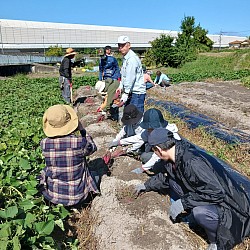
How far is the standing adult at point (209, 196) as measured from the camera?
2.09m

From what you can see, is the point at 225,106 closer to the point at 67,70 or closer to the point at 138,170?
the point at 67,70

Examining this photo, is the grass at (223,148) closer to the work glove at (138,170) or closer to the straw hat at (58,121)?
the work glove at (138,170)

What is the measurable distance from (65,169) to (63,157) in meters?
0.11

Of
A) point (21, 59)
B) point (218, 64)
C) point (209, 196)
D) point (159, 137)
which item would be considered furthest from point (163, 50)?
point (209, 196)

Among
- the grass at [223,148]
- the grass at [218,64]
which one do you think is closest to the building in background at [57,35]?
the grass at [218,64]

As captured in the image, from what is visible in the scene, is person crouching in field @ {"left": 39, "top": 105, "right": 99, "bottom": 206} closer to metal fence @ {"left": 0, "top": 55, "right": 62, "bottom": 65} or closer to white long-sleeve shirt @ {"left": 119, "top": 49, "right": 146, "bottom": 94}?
white long-sleeve shirt @ {"left": 119, "top": 49, "right": 146, "bottom": 94}

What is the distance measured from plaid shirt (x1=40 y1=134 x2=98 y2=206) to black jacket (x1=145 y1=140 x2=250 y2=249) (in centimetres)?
88

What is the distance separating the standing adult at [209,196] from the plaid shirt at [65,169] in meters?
0.70

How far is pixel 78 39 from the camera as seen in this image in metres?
53.0

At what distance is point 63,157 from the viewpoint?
2.46m

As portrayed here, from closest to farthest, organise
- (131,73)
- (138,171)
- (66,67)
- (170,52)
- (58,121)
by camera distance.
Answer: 1. (58,121)
2. (138,171)
3. (131,73)
4. (66,67)
5. (170,52)

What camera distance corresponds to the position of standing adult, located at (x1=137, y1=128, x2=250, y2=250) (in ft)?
6.85

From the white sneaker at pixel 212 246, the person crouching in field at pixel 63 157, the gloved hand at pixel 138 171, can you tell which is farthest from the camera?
the gloved hand at pixel 138 171

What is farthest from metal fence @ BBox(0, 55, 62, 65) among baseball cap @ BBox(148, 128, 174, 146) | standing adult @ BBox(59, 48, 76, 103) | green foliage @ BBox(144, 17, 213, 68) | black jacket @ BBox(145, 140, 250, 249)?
black jacket @ BBox(145, 140, 250, 249)
